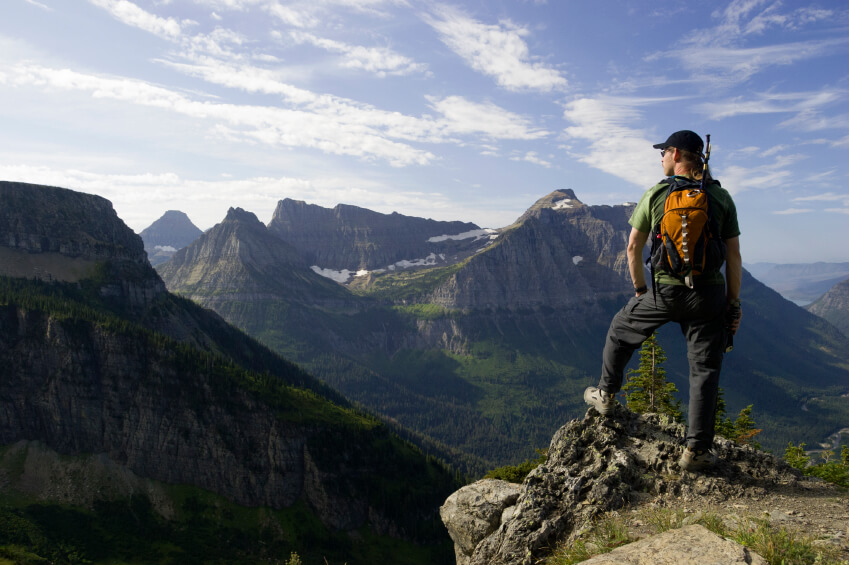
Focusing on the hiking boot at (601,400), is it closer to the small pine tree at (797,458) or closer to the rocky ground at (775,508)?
the rocky ground at (775,508)

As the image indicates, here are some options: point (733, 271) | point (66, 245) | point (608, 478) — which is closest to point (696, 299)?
point (733, 271)

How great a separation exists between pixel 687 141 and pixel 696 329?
3981 mm

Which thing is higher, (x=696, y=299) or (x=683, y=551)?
(x=696, y=299)

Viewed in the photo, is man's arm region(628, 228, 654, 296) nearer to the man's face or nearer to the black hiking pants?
the black hiking pants

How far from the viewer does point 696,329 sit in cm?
1000

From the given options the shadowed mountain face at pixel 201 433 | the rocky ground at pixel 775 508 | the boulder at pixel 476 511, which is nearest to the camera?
the rocky ground at pixel 775 508

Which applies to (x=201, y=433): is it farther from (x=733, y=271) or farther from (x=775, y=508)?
(x=733, y=271)

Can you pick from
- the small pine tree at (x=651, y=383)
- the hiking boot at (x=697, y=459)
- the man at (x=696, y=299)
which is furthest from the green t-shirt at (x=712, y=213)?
the small pine tree at (x=651, y=383)

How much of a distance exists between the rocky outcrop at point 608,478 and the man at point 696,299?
0.71m

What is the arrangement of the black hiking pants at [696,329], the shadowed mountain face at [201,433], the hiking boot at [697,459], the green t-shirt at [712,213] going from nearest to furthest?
the green t-shirt at [712,213]
the black hiking pants at [696,329]
the hiking boot at [697,459]
the shadowed mountain face at [201,433]

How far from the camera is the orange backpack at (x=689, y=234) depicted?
9156 millimetres

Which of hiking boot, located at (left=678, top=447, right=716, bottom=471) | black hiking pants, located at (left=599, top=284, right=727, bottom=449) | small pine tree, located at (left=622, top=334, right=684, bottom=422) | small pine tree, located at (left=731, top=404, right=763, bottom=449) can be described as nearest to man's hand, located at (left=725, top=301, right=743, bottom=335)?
black hiking pants, located at (left=599, top=284, right=727, bottom=449)

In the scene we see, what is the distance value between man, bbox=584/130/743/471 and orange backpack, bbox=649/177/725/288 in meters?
0.22

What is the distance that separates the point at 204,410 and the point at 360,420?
44613 millimetres
